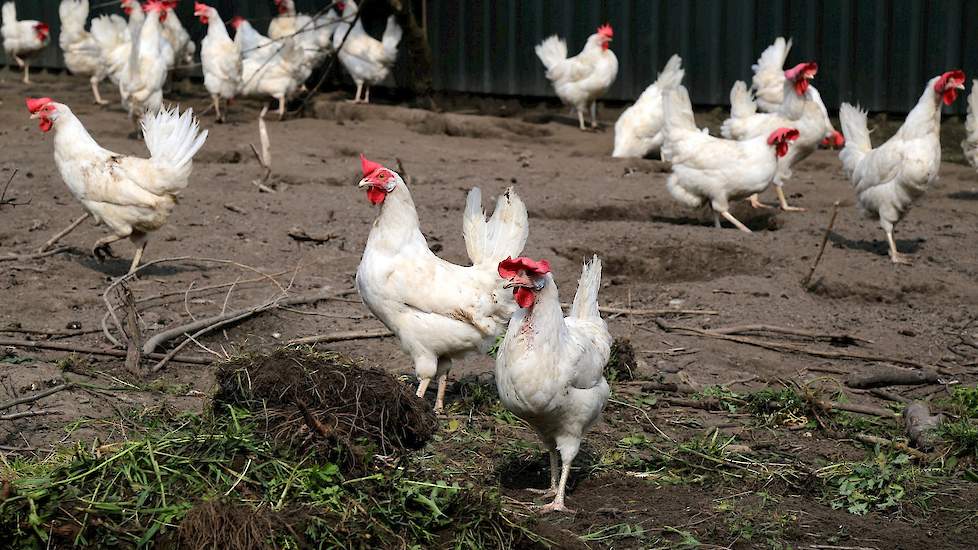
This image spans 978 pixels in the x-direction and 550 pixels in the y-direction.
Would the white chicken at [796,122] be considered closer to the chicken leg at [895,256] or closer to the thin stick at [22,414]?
the chicken leg at [895,256]

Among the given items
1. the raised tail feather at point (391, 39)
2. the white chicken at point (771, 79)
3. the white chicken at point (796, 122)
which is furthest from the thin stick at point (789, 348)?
the raised tail feather at point (391, 39)

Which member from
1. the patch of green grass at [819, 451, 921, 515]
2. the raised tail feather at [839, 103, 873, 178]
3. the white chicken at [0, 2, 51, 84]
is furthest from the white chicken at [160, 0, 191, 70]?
the patch of green grass at [819, 451, 921, 515]

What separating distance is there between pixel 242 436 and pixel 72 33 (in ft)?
47.6

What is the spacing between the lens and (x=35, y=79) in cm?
1931

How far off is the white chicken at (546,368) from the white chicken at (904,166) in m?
5.04

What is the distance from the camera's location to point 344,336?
6676 mm

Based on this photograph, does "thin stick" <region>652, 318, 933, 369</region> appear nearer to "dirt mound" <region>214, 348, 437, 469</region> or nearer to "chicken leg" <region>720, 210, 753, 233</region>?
"dirt mound" <region>214, 348, 437, 469</region>

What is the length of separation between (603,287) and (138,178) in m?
3.54

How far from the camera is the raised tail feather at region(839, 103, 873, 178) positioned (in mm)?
9797

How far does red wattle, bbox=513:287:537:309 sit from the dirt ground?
0.89 m

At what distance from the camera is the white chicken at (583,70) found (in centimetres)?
1452

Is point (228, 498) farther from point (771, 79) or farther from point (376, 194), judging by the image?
point (771, 79)

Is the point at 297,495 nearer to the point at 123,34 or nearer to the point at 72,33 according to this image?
the point at 123,34

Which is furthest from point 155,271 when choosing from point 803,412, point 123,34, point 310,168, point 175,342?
point 123,34
